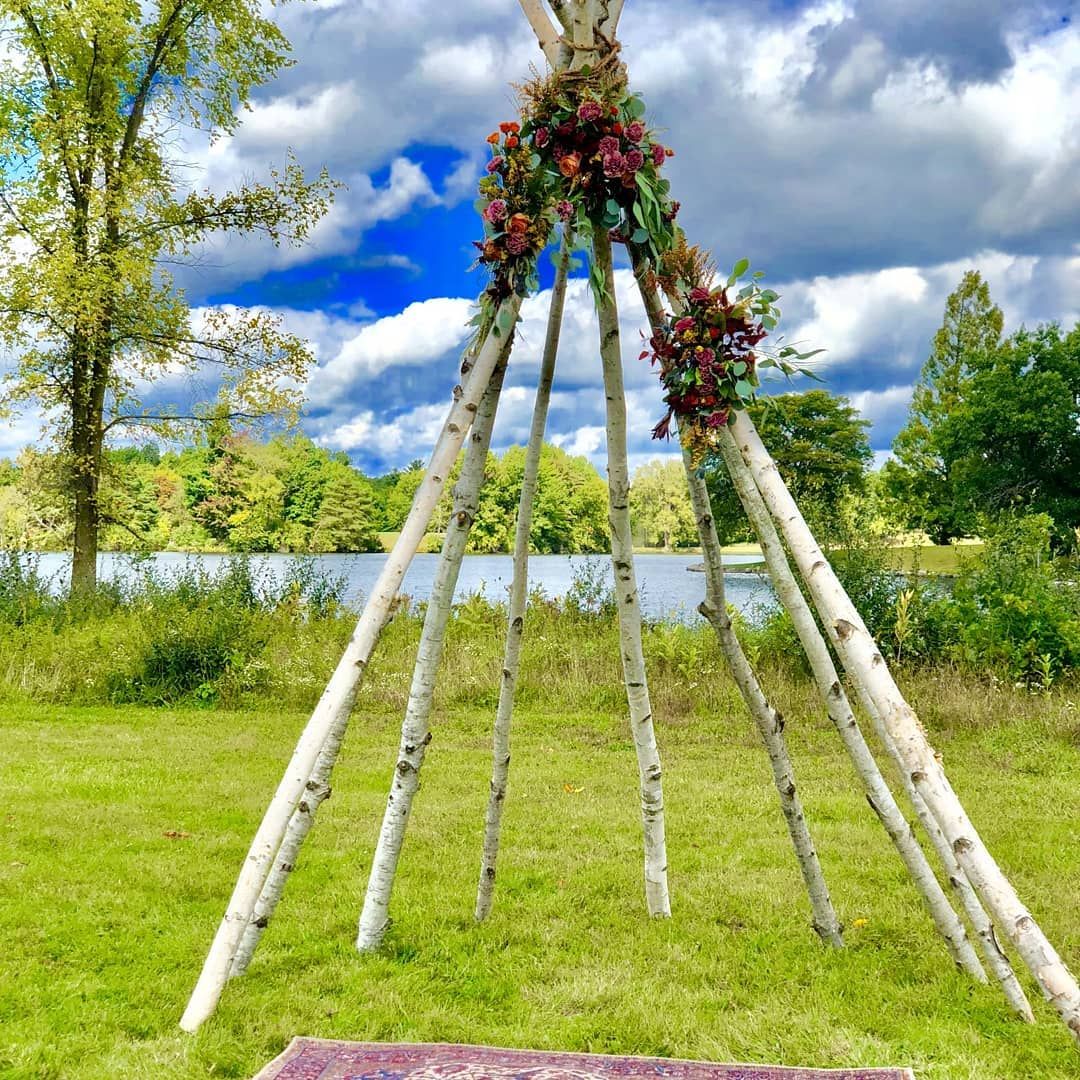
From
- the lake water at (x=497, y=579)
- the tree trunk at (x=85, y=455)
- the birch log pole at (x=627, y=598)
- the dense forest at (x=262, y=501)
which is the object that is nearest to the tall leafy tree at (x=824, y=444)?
the dense forest at (x=262, y=501)

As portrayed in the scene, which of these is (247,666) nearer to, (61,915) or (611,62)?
(61,915)

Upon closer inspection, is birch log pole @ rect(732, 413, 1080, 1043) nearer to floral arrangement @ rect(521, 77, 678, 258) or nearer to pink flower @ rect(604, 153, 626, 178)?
floral arrangement @ rect(521, 77, 678, 258)

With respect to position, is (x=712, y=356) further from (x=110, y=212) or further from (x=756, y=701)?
(x=110, y=212)

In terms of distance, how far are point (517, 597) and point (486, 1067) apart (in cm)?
180

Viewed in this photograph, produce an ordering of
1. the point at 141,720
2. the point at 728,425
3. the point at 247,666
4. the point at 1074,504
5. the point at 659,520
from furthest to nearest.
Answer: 1. the point at 1074,504
2. the point at 659,520
3. the point at 247,666
4. the point at 141,720
5. the point at 728,425

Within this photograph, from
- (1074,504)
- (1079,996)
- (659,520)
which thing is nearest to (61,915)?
(1079,996)

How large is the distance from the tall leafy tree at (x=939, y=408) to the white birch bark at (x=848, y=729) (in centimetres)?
3370

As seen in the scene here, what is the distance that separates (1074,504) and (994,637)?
26.0 meters

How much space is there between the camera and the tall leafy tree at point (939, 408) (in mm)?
35719

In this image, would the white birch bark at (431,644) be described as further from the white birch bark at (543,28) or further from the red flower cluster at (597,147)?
the white birch bark at (543,28)

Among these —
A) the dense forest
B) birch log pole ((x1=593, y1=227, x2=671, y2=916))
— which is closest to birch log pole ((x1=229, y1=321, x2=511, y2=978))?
birch log pole ((x1=593, y1=227, x2=671, y2=916))

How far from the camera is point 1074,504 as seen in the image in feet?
101

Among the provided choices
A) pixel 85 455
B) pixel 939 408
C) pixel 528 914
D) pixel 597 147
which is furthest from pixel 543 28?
pixel 939 408

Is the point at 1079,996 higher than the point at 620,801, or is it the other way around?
the point at 1079,996
